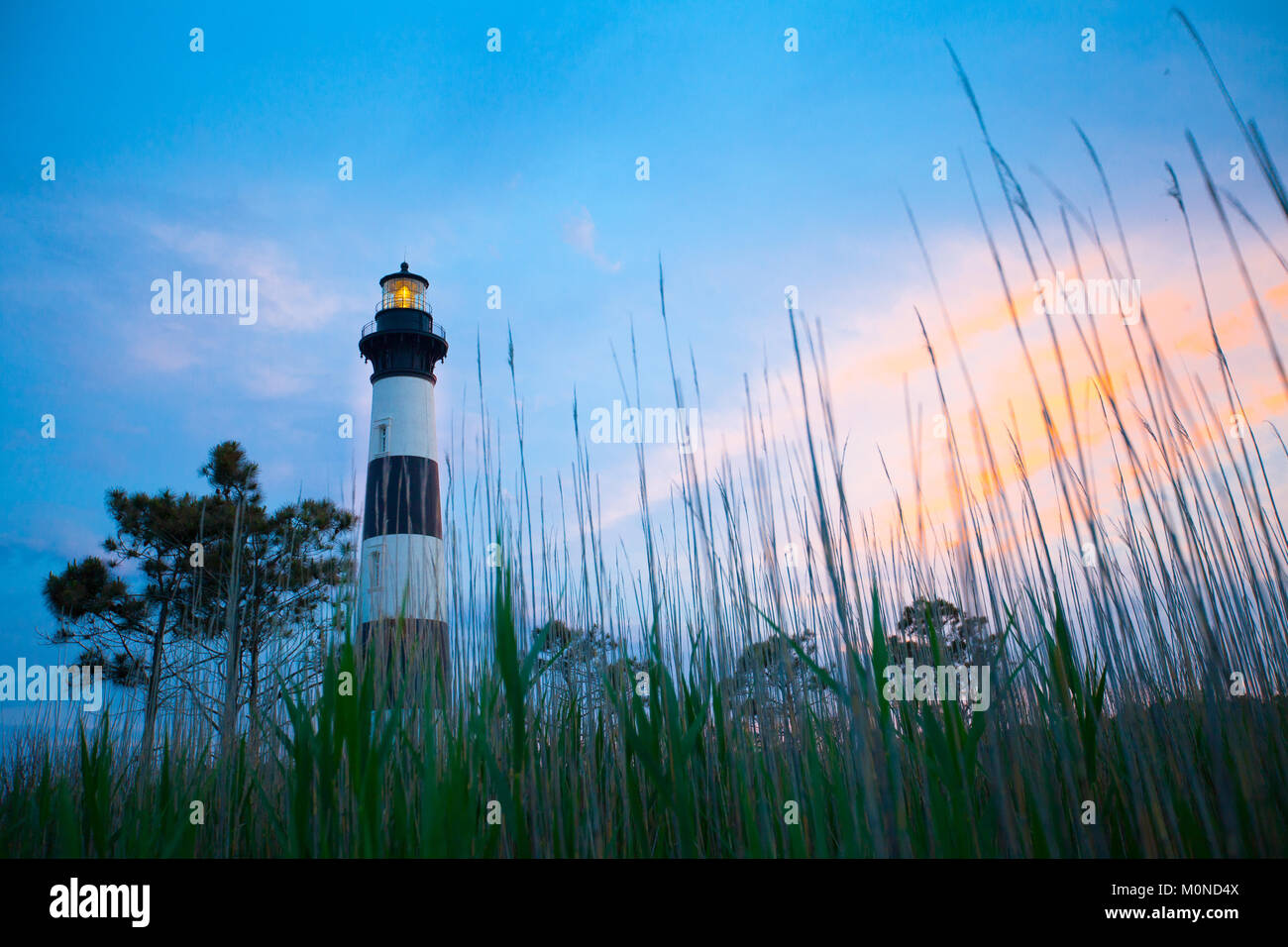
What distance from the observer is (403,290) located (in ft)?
41.0

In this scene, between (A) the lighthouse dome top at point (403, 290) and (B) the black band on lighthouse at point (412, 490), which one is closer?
(B) the black band on lighthouse at point (412, 490)

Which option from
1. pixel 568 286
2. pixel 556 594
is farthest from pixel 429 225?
pixel 556 594

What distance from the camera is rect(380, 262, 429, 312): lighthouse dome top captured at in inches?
486

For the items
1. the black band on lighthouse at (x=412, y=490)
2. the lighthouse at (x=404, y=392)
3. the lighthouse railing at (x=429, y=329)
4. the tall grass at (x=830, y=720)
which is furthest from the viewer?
the lighthouse railing at (x=429, y=329)

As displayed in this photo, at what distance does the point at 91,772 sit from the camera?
6.60ft

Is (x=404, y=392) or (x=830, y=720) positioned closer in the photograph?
(x=830, y=720)

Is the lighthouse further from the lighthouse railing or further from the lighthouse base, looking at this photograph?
the lighthouse base

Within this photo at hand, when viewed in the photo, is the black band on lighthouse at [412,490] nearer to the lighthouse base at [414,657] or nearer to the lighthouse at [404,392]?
the lighthouse at [404,392]

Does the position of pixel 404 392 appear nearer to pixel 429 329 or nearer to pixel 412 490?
pixel 429 329

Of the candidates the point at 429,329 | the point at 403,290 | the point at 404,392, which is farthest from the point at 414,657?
the point at 403,290

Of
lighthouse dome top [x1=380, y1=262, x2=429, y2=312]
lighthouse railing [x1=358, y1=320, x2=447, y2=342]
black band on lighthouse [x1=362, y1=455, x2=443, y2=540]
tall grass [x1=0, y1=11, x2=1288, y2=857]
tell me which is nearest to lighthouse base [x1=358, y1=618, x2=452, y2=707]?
tall grass [x1=0, y1=11, x2=1288, y2=857]

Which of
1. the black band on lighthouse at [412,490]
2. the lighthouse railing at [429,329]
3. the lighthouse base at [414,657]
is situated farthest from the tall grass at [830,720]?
the lighthouse railing at [429,329]

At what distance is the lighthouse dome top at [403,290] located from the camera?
1234 centimetres

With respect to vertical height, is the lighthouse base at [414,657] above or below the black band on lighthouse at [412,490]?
below
